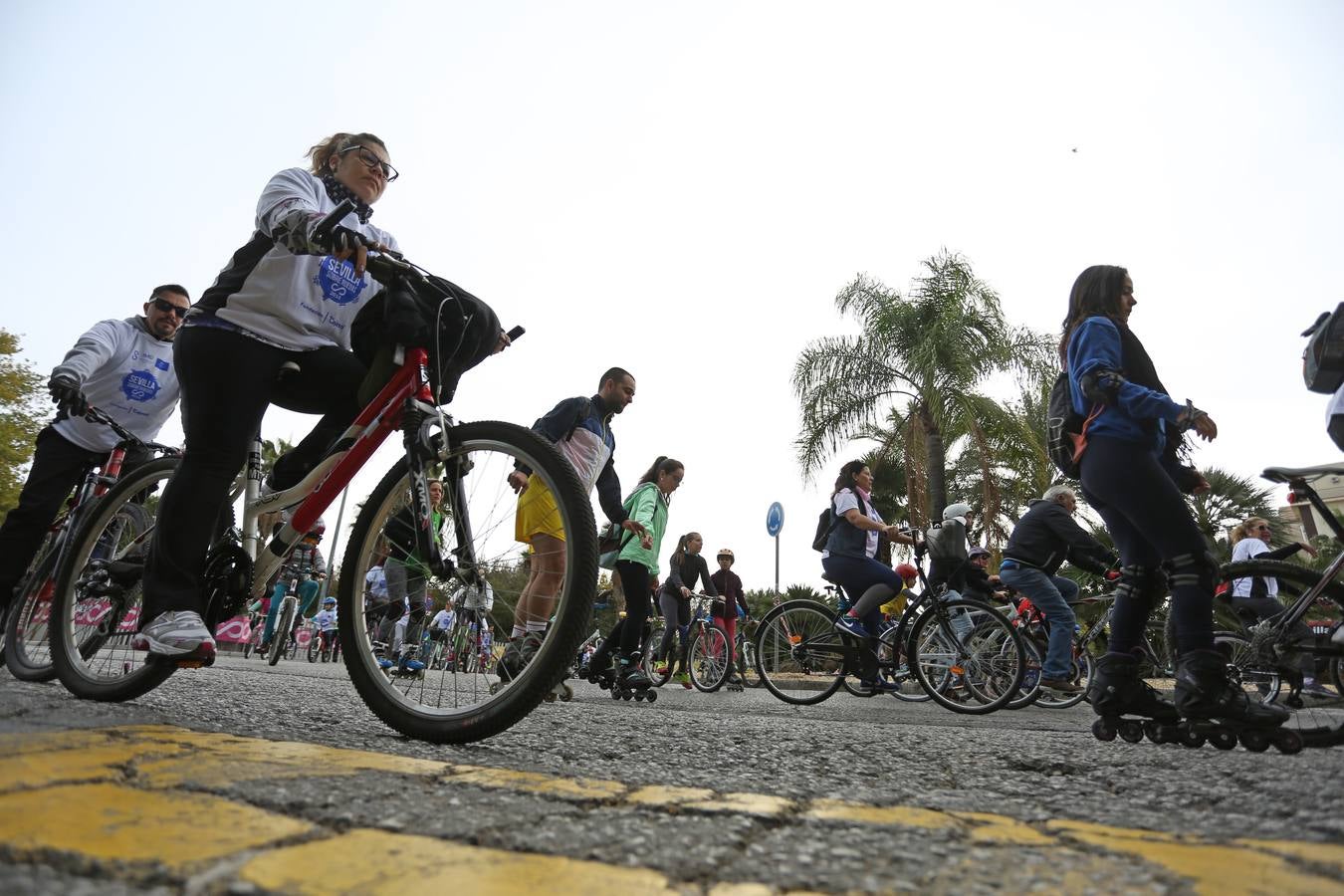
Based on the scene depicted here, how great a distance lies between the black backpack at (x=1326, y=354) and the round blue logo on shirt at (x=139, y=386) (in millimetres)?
4939

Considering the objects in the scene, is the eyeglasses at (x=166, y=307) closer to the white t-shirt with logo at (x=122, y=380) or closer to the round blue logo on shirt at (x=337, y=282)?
the white t-shirt with logo at (x=122, y=380)

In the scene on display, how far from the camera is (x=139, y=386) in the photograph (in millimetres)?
4246

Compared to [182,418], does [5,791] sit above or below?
below

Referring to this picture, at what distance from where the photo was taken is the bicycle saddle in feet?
8.08

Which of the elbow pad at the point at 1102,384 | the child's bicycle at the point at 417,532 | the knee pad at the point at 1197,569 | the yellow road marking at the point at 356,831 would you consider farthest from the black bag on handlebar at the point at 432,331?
the knee pad at the point at 1197,569

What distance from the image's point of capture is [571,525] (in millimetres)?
2068

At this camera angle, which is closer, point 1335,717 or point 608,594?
point 1335,717

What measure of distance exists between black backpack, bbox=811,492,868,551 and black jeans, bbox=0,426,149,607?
4.79m

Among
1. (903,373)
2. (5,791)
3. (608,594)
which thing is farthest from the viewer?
(903,373)

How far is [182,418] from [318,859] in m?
2.04

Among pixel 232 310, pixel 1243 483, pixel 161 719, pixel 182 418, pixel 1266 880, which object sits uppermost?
pixel 1243 483

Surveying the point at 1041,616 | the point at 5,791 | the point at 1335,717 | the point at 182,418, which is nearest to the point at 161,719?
the point at 182,418

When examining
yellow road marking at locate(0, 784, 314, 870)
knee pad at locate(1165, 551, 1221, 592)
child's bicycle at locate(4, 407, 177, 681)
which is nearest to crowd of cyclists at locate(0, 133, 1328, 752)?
knee pad at locate(1165, 551, 1221, 592)

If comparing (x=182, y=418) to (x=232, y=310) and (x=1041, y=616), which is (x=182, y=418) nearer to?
(x=232, y=310)
